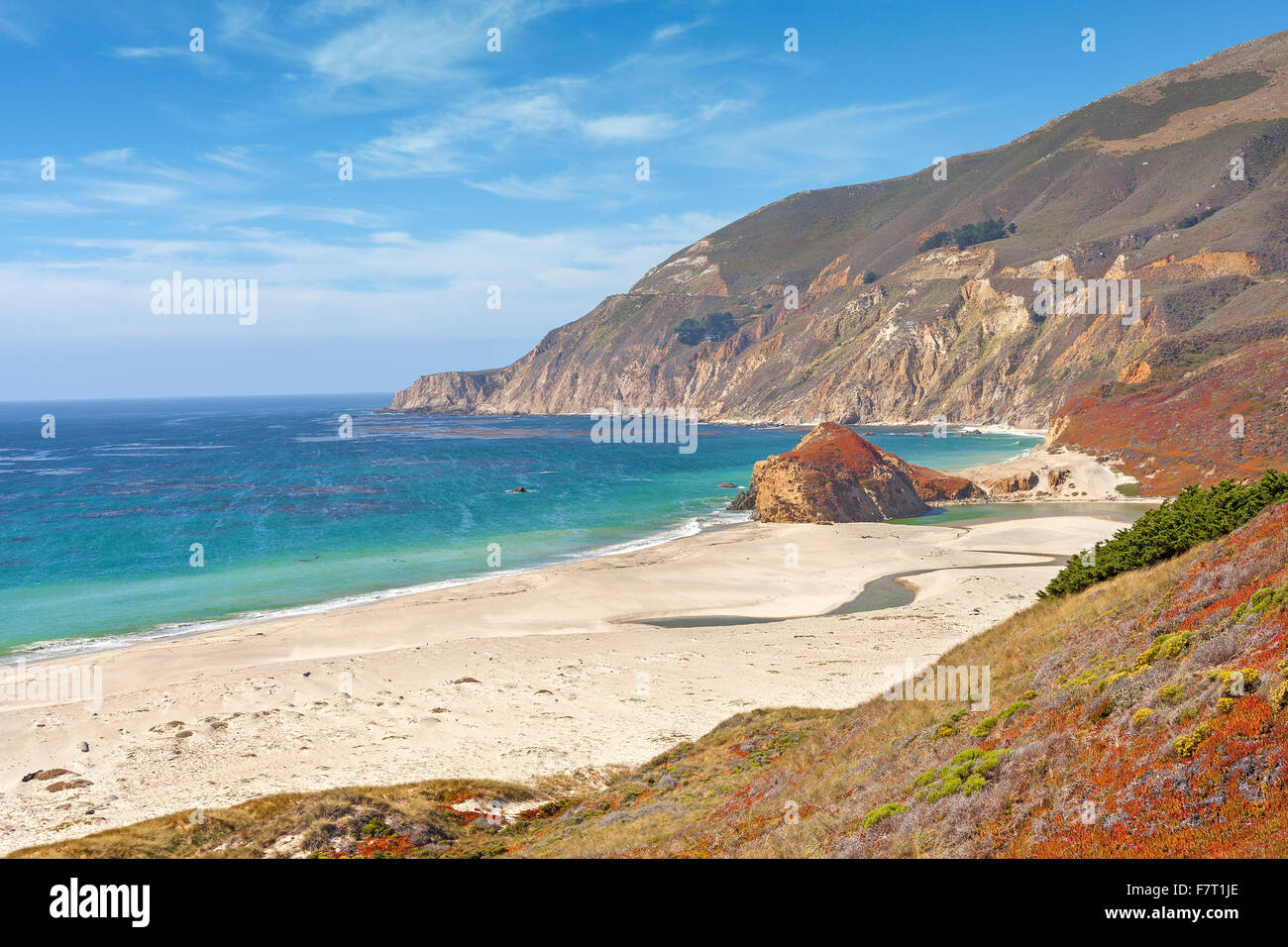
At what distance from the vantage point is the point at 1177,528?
20125 millimetres

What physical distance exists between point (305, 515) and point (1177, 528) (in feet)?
205

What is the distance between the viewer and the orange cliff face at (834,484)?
59594mm

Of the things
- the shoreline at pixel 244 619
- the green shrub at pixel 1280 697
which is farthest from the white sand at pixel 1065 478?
the green shrub at pixel 1280 697

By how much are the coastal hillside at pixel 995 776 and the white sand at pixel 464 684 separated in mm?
2342

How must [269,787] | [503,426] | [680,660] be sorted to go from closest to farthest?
[269,787] < [680,660] < [503,426]

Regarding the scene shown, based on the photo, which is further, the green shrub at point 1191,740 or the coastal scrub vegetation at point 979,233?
the coastal scrub vegetation at point 979,233

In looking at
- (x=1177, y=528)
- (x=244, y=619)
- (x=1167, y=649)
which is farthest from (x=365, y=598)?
(x=1167, y=649)

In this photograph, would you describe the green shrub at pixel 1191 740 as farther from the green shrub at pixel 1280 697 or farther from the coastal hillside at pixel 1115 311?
the coastal hillside at pixel 1115 311

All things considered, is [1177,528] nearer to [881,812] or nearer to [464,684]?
[881,812]

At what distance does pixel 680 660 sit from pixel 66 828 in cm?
1788

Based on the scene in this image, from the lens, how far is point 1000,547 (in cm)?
4731

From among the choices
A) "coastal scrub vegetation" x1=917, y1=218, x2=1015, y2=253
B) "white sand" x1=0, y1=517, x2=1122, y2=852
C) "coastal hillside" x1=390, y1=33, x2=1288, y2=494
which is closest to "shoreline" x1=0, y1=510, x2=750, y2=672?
"white sand" x1=0, y1=517, x2=1122, y2=852
